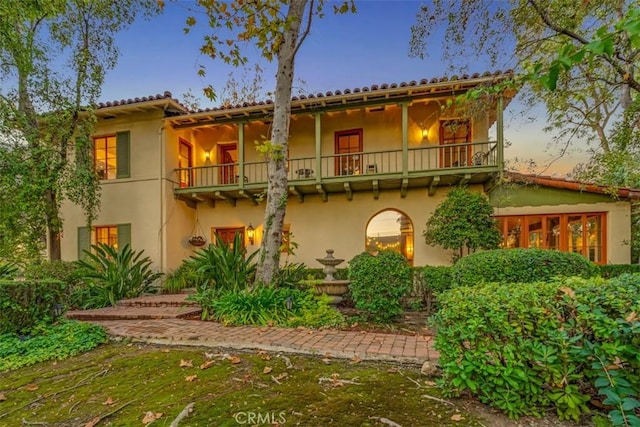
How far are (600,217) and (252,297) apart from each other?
9.05 m

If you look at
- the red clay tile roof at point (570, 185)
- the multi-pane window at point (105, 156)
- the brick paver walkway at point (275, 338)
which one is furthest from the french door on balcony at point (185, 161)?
the red clay tile roof at point (570, 185)

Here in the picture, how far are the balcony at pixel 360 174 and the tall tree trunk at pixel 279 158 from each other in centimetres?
246

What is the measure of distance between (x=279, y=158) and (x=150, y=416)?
4.56m

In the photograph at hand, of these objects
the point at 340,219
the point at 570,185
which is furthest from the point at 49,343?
the point at 570,185

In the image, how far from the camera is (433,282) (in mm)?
6922

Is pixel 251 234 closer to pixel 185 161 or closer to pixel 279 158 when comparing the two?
pixel 185 161

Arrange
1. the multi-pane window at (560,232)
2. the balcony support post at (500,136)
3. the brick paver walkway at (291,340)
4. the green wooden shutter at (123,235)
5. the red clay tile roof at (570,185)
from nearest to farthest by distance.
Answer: the brick paver walkway at (291,340) → the red clay tile roof at (570,185) → the balcony support post at (500,136) → the multi-pane window at (560,232) → the green wooden shutter at (123,235)

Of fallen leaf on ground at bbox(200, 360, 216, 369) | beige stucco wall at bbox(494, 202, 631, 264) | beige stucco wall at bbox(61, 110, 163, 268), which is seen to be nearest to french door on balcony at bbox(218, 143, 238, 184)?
beige stucco wall at bbox(61, 110, 163, 268)

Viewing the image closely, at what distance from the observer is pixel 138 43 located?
29.1 feet

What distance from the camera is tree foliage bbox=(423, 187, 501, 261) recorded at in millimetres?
7754

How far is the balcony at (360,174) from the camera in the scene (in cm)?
836

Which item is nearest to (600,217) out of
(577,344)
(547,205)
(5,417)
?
(547,205)

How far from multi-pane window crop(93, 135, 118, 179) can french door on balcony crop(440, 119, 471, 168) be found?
10.3 metres

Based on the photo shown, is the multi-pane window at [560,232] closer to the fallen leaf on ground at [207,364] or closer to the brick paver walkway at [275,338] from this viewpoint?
the brick paver walkway at [275,338]
